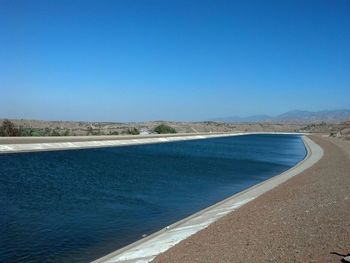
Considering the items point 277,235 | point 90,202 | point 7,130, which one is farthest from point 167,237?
point 7,130

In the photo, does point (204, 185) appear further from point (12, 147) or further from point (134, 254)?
point (12, 147)

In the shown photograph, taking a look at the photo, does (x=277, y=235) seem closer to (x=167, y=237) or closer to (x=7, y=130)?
(x=167, y=237)

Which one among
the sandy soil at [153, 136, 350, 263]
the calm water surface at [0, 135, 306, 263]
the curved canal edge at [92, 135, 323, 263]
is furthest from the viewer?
the calm water surface at [0, 135, 306, 263]

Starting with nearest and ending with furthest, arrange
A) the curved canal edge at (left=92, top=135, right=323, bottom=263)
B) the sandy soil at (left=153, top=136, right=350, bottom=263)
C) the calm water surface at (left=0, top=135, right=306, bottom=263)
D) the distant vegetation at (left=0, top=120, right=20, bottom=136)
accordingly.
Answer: the sandy soil at (left=153, top=136, right=350, bottom=263)
the curved canal edge at (left=92, top=135, right=323, bottom=263)
the calm water surface at (left=0, top=135, right=306, bottom=263)
the distant vegetation at (left=0, top=120, right=20, bottom=136)

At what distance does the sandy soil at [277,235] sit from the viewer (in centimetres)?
1017

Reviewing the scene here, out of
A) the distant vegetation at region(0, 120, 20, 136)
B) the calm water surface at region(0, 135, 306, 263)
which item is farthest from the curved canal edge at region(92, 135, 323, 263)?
the distant vegetation at region(0, 120, 20, 136)

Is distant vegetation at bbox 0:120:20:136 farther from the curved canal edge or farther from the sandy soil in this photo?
the sandy soil

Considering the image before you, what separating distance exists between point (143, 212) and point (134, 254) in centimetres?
657

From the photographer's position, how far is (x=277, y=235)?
12000 millimetres

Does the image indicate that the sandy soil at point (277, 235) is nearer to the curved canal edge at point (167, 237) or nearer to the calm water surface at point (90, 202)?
the curved canal edge at point (167, 237)

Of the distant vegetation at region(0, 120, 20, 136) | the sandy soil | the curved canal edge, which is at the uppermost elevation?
the distant vegetation at region(0, 120, 20, 136)

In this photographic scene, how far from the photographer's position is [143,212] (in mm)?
19016

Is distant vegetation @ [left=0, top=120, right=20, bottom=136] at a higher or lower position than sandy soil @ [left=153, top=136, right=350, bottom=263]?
higher

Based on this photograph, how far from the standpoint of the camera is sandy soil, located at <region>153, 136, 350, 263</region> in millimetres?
10172
